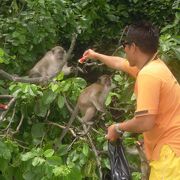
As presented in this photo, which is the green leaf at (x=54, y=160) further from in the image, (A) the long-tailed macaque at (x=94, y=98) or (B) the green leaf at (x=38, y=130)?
(A) the long-tailed macaque at (x=94, y=98)

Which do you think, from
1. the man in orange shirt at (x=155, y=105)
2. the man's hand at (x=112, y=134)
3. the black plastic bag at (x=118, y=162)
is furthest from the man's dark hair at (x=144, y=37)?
the black plastic bag at (x=118, y=162)

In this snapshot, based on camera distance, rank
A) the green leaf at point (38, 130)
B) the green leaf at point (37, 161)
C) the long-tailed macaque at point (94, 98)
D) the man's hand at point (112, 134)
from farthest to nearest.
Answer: the long-tailed macaque at point (94, 98)
the green leaf at point (38, 130)
the green leaf at point (37, 161)
the man's hand at point (112, 134)

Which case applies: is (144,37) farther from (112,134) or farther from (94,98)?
(94,98)

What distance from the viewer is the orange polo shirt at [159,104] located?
2.92 metres

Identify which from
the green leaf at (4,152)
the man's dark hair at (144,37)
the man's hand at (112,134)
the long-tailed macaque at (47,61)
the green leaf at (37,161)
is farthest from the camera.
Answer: the long-tailed macaque at (47,61)

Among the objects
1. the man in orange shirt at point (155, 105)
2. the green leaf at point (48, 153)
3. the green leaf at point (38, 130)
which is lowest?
the green leaf at point (38, 130)

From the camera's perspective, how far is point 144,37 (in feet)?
9.96

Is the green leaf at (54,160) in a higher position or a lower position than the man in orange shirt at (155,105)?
lower

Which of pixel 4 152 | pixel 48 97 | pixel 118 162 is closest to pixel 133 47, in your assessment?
pixel 118 162

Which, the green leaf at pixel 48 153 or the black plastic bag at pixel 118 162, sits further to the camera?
the green leaf at pixel 48 153

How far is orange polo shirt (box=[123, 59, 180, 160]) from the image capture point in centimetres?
292

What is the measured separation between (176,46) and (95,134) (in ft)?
3.49

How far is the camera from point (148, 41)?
3049 millimetres

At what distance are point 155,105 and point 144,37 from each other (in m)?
0.40
